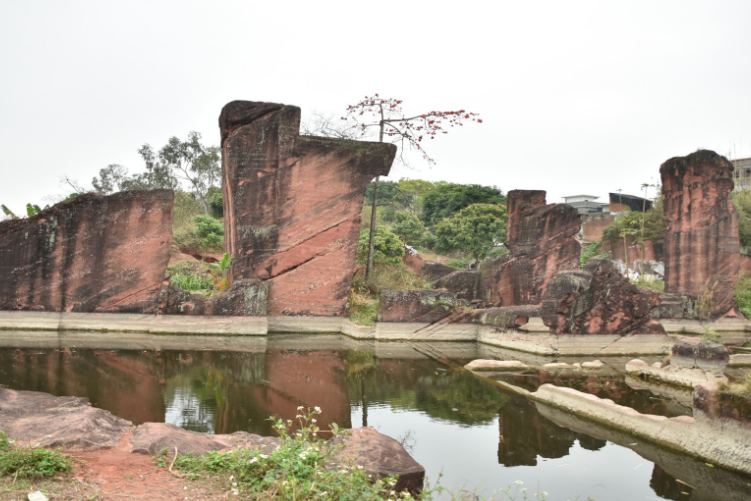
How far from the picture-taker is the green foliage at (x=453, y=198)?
33.2 m

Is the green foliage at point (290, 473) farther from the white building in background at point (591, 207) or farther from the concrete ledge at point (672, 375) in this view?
the white building in background at point (591, 207)

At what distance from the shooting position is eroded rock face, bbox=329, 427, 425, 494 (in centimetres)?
409

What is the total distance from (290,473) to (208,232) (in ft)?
55.0

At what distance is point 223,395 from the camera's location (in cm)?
726

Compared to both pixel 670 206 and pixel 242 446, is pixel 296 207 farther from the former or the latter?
pixel 670 206

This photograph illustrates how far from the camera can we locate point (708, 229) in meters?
16.6

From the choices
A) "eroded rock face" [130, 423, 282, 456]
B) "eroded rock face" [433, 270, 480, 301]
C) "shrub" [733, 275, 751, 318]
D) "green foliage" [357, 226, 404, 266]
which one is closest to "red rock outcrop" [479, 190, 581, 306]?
"eroded rock face" [433, 270, 480, 301]

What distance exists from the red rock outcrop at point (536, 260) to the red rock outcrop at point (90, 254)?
28.0 feet

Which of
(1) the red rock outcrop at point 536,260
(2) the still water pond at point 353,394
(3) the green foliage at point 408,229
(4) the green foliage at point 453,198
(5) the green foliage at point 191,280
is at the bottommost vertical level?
(2) the still water pond at point 353,394

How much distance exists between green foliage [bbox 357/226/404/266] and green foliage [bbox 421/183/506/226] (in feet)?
44.2

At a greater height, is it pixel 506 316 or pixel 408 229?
pixel 408 229

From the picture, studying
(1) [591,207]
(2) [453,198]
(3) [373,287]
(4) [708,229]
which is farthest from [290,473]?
(1) [591,207]

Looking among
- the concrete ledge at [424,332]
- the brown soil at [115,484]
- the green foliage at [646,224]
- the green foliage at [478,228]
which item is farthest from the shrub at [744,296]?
the brown soil at [115,484]

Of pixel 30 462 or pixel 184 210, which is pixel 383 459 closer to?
pixel 30 462
